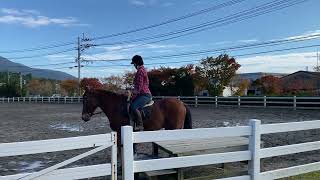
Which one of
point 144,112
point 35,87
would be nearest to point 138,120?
point 144,112

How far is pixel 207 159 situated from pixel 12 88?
101 m

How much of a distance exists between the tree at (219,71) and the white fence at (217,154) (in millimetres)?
45644

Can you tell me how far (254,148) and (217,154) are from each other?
66 cm

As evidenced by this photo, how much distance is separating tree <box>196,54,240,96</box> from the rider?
4432 cm

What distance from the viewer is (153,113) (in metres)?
9.34

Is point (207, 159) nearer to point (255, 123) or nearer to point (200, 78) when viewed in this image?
point (255, 123)

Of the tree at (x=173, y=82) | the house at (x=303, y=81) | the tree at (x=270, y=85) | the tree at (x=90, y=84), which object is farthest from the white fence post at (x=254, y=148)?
the house at (x=303, y=81)

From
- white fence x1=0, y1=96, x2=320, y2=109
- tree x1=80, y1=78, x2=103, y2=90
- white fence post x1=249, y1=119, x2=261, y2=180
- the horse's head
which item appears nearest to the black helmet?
the horse's head

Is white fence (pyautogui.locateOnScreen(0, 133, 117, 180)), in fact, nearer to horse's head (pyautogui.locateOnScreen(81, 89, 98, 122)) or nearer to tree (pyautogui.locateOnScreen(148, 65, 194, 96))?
horse's head (pyautogui.locateOnScreen(81, 89, 98, 122))

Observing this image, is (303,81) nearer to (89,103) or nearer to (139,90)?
(89,103)

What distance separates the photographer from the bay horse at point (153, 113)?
936 centimetres

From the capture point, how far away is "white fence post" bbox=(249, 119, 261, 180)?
661cm

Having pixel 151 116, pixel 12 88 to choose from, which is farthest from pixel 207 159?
pixel 12 88

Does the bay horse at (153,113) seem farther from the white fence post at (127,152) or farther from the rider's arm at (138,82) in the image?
the white fence post at (127,152)
